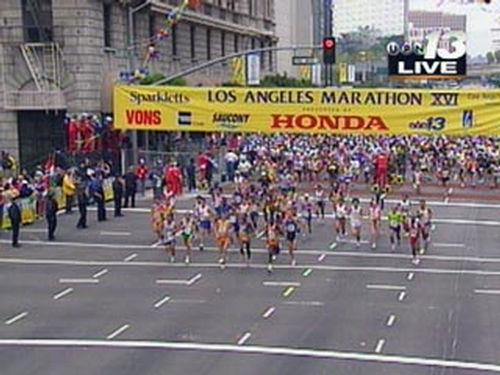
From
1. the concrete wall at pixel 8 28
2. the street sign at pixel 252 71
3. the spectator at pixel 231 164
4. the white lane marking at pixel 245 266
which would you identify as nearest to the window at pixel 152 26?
the street sign at pixel 252 71

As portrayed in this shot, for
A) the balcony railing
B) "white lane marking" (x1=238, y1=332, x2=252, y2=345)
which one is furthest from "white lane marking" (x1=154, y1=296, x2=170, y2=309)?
the balcony railing

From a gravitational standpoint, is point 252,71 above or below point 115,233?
above

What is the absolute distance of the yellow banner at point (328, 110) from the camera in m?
31.7

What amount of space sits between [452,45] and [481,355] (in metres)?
23.0

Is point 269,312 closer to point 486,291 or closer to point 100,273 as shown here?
point 486,291

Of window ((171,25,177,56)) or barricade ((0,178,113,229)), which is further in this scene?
window ((171,25,177,56))

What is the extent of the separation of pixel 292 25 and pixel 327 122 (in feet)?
431

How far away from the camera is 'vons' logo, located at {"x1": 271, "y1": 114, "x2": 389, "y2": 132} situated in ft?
106

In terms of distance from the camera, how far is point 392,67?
1442 inches

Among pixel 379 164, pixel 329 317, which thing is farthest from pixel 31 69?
pixel 329 317

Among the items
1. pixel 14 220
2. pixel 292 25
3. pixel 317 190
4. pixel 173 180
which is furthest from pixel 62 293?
pixel 292 25

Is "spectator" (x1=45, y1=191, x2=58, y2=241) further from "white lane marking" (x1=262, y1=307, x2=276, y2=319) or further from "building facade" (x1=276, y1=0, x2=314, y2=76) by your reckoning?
"building facade" (x1=276, y1=0, x2=314, y2=76)

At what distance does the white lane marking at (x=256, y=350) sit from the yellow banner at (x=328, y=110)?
48.9 feet

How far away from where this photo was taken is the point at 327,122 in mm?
32750
